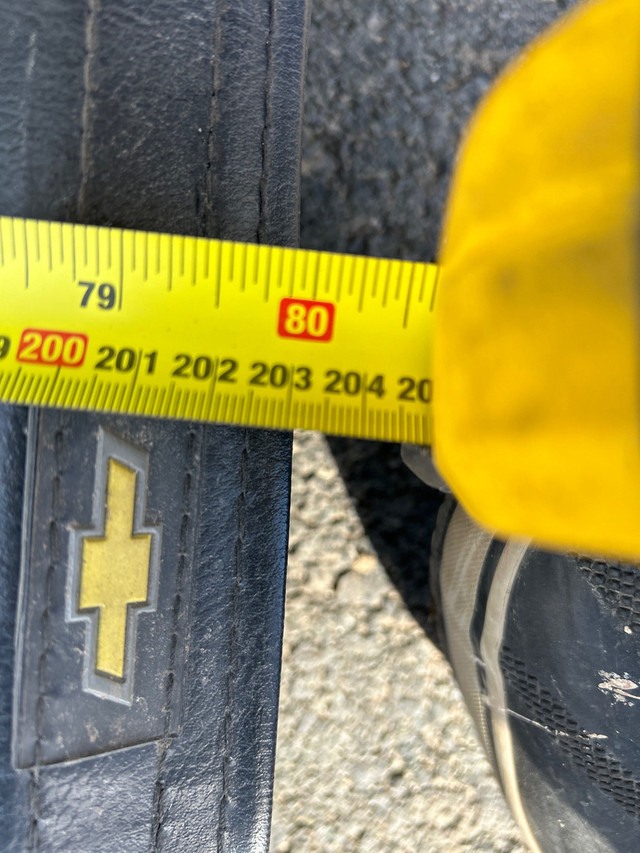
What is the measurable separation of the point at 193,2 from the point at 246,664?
0.60 m

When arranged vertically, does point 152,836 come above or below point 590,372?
below

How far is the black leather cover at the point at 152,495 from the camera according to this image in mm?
503

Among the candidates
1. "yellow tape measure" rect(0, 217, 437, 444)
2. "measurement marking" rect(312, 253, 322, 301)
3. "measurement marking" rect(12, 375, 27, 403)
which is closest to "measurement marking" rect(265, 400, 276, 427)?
"yellow tape measure" rect(0, 217, 437, 444)

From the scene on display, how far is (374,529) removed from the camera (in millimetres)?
960

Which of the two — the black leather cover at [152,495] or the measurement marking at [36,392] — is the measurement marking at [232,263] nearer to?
the black leather cover at [152,495]

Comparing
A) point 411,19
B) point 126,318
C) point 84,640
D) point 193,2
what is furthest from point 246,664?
point 411,19

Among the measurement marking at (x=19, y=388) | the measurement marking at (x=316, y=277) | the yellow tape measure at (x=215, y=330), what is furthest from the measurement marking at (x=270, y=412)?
the measurement marking at (x=19, y=388)

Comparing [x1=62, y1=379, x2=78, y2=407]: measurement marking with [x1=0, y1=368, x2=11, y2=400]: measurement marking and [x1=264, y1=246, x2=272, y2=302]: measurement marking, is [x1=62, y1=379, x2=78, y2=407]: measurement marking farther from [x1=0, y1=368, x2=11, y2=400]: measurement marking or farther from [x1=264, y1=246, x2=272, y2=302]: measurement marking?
[x1=264, y1=246, x2=272, y2=302]: measurement marking

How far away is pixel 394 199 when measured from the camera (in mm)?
950

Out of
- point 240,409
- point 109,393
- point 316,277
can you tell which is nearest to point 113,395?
point 109,393

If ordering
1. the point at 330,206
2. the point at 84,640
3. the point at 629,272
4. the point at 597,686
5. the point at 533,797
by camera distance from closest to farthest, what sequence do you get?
the point at 629,272 → the point at 84,640 → the point at 597,686 → the point at 533,797 → the point at 330,206

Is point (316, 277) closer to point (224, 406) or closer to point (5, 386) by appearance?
point (224, 406)

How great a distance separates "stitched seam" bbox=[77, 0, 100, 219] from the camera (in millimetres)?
526

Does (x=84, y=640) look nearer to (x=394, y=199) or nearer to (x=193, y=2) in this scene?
(x=193, y=2)
